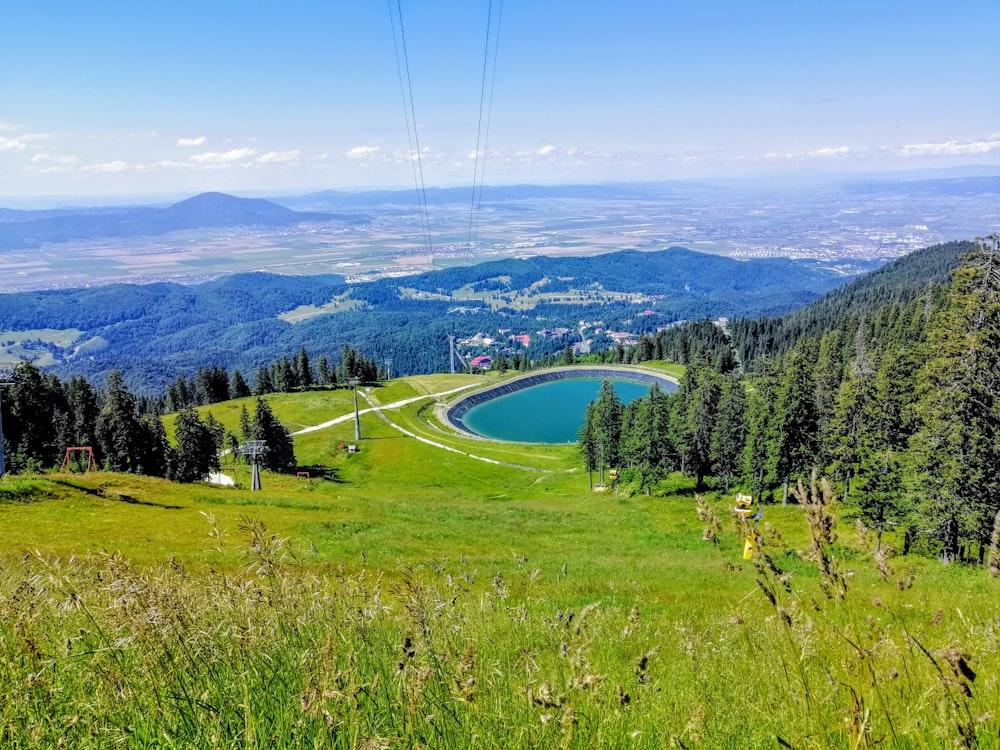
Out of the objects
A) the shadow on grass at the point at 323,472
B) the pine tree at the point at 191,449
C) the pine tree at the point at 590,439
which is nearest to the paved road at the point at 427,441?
the pine tree at the point at 590,439

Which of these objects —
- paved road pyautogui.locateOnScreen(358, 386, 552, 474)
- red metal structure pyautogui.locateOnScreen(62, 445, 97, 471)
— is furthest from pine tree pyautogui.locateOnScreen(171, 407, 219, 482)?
paved road pyautogui.locateOnScreen(358, 386, 552, 474)

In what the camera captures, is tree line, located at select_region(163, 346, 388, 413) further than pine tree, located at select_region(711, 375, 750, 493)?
Yes

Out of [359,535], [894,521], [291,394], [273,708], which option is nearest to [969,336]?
[894,521]

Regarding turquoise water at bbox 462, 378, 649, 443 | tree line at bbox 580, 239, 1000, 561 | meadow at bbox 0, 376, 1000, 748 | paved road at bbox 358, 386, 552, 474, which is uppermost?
meadow at bbox 0, 376, 1000, 748

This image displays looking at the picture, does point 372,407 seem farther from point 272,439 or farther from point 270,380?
point 272,439

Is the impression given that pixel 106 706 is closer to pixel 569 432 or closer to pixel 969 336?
pixel 969 336

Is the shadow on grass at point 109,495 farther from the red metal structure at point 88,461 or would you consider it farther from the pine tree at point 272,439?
the pine tree at point 272,439

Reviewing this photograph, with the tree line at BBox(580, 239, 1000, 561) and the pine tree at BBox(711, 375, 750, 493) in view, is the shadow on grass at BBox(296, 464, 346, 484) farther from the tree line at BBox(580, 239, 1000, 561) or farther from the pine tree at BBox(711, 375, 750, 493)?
the pine tree at BBox(711, 375, 750, 493)

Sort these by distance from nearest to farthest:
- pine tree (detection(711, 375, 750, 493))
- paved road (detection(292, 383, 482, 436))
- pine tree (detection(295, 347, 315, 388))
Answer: pine tree (detection(711, 375, 750, 493)) → paved road (detection(292, 383, 482, 436)) → pine tree (detection(295, 347, 315, 388))
